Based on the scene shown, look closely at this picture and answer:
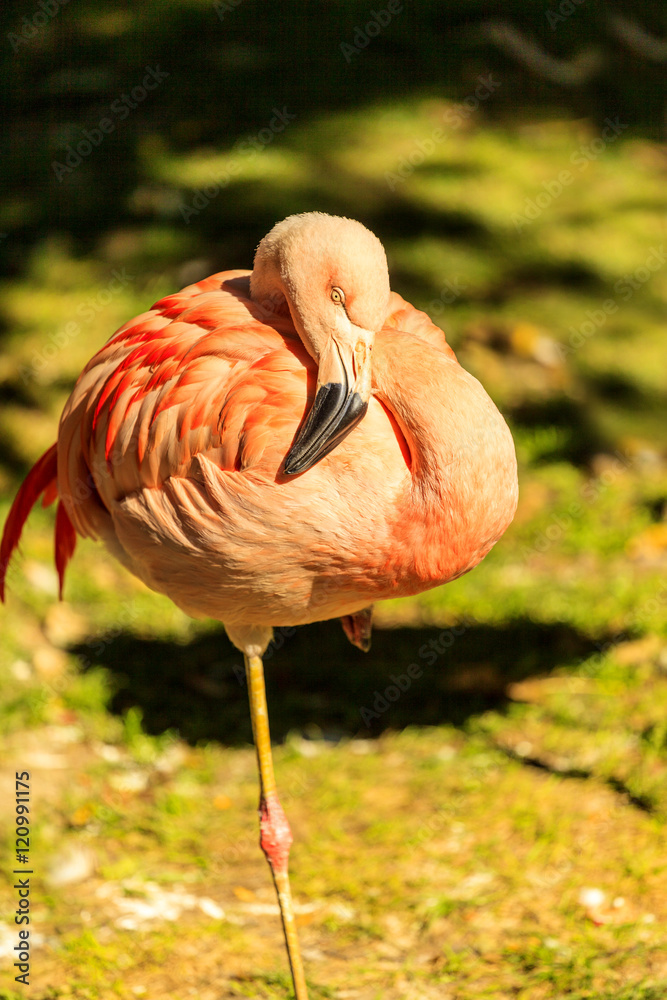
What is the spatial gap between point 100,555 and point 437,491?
337 centimetres

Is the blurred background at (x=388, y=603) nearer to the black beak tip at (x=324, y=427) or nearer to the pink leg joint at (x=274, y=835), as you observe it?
the pink leg joint at (x=274, y=835)

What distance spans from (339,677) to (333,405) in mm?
2434

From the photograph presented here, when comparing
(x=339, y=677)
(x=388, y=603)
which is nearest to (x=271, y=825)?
(x=339, y=677)

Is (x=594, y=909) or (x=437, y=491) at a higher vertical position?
(x=437, y=491)

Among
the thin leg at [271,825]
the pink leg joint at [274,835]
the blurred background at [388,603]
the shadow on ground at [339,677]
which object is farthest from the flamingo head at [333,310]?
the shadow on ground at [339,677]

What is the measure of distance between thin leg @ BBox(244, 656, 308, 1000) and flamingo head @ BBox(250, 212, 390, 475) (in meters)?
0.93

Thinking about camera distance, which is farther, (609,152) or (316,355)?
(609,152)

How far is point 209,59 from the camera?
8.60 metres

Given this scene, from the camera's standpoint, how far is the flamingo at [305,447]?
2395 mm

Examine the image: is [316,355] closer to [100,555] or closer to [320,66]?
[100,555]

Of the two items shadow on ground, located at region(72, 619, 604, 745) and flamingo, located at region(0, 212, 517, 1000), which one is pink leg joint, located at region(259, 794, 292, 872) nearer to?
flamingo, located at region(0, 212, 517, 1000)

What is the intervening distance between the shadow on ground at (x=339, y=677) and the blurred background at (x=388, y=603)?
0.02m

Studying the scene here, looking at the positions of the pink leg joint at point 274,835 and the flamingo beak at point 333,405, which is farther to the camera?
the pink leg joint at point 274,835

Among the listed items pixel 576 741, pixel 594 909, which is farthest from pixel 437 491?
pixel 576 741
